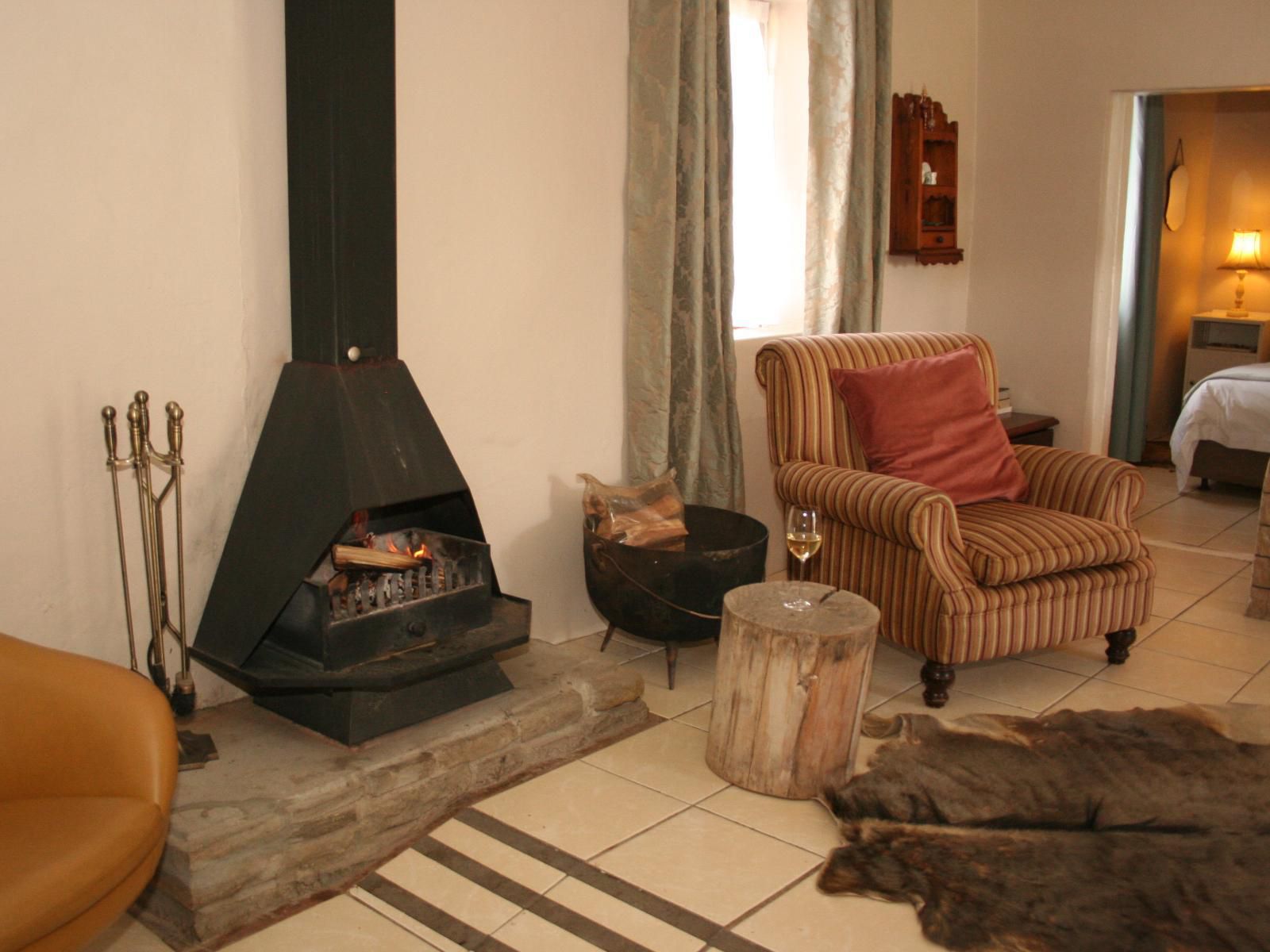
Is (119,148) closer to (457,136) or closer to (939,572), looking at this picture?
(457,136)

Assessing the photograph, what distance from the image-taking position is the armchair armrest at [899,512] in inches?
125

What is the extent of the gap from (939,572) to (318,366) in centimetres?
164

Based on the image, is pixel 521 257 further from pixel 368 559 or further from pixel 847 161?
pixel 847 161

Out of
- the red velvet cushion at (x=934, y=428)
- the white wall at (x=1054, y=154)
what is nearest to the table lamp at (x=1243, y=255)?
the white wall at (x=1054, y=154)

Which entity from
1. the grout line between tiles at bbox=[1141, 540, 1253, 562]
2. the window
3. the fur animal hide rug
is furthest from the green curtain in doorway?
the fur animal hide rug

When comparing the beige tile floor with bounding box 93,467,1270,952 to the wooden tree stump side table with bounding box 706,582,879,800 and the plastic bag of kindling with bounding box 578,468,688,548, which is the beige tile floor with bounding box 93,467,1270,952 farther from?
the plastic bag of kindling with bounding box 578,468,688,548

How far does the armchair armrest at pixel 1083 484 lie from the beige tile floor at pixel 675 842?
0.45 m

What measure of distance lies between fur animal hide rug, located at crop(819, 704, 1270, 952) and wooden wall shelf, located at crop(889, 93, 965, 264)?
231cm

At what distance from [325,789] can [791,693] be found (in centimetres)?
100

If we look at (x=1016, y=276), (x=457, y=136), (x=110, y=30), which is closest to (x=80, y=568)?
(x=110, y=30)

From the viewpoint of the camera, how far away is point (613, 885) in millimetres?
2395

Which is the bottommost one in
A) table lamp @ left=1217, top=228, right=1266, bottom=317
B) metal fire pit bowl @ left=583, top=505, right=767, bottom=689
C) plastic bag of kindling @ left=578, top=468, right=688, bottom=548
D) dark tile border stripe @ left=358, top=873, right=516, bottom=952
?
dark tile border stripe @ left=358, top=873, right=516, bottom=952

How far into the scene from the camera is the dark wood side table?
5027 millimetres

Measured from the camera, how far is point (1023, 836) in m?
2.56
